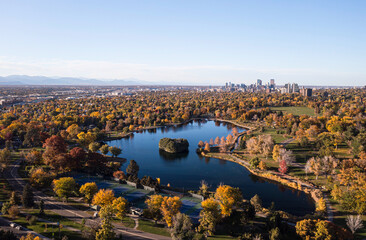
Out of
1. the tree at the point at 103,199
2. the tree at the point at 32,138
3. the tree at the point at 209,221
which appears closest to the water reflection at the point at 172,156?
the tree at the point at 103,199

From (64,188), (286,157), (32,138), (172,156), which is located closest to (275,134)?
(286,157)

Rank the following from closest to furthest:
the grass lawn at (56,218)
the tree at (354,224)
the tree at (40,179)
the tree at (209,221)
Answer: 1. the tree at (209,221)
2. the tree at (354,224)
3. the grass lawn at (56,218)
4. the tree at (40,179)

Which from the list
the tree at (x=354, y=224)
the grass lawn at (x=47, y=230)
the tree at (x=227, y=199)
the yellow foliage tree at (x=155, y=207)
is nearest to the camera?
the grass lawn at (x=47, y=230)

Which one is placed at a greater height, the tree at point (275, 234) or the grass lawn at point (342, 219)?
the tree at point (275, 234)

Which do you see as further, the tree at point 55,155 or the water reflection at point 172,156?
the water reflection at point 172,156

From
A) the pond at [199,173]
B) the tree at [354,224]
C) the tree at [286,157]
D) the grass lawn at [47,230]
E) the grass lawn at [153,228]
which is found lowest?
the pond at [199,173]

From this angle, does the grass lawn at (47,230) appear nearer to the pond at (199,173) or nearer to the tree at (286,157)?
the pond at (199,173)
